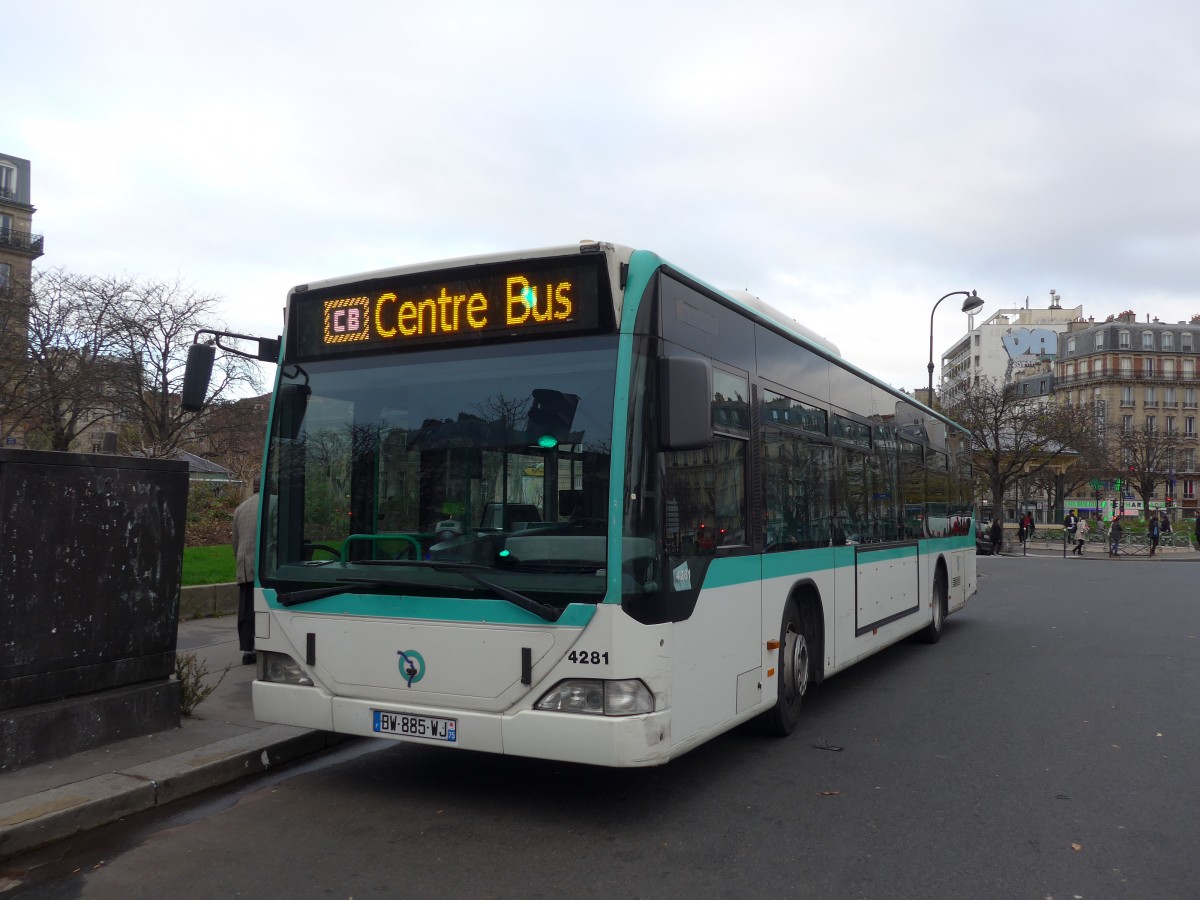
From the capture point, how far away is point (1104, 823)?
5305mm

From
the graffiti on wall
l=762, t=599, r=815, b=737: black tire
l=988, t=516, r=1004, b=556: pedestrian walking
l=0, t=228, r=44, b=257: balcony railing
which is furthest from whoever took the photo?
the graffiti on wall

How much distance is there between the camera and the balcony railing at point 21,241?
58.3 meters

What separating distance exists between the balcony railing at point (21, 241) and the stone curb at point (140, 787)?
6183cm

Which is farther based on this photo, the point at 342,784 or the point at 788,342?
the point at 788,342

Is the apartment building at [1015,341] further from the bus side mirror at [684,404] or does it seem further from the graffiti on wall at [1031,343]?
the bus side mirror at [684,404]

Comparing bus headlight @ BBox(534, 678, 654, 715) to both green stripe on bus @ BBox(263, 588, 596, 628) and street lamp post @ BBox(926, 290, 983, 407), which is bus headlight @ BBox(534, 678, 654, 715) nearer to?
green stripe on bus @ BBox(263, 588, 596, 628)

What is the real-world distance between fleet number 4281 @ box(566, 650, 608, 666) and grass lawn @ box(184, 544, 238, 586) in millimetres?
8304

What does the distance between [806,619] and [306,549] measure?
3.76 m

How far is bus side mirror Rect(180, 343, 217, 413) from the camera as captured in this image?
5844mm

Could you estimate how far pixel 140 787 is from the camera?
5.49 m

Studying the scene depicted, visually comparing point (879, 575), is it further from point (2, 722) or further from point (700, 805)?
point (2, 722)

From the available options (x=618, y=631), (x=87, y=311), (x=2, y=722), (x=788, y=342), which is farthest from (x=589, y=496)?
(x=87, y=311)

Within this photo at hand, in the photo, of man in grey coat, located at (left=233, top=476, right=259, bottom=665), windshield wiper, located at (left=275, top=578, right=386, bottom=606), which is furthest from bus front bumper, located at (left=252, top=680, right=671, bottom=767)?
man in grey coat, located at (left=233, top=476, right=259, bottom=665)

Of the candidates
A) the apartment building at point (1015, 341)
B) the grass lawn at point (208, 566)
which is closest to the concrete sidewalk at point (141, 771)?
the grass lawn at point (208, 566)
